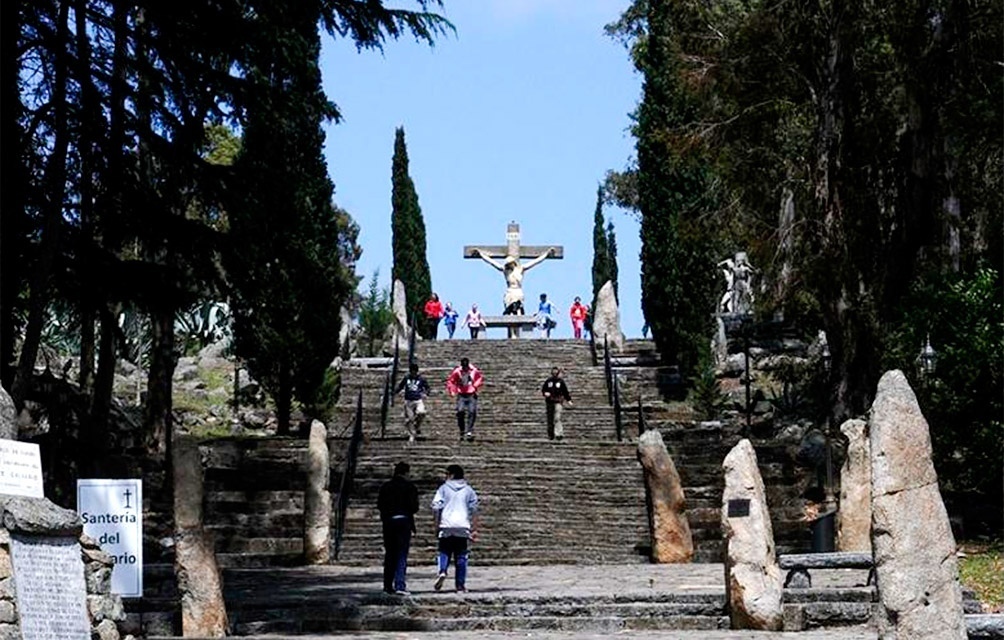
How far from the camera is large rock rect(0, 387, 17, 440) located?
43.4 feet

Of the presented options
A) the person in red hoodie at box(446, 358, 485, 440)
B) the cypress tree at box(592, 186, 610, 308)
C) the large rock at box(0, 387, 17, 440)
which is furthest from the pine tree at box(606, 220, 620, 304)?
the large rock at box(0, 387, 17, 440)

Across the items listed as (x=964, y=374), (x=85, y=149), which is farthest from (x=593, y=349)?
(x=85, y=149)

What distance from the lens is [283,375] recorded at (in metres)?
38.9

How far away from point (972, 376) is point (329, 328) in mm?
14408

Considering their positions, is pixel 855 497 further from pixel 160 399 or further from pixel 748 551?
pixel 160 399

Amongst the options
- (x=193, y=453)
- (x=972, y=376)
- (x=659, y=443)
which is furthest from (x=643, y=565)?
(x=193, y=453)

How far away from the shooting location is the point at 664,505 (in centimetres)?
2670

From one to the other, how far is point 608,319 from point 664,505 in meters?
19.1

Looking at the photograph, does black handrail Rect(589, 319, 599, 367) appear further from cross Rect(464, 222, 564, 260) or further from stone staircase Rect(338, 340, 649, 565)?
cross Rect(464, 222, 564, 260)

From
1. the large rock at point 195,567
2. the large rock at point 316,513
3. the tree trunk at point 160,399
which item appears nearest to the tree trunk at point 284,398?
the tree trunk at point 160,399

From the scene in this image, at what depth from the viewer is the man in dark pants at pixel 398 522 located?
21031 mm

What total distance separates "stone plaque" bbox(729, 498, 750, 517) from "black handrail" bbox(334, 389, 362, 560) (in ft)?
32.8

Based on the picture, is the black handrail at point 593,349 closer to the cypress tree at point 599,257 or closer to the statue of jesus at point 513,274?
the statue of jesus at point 513,274

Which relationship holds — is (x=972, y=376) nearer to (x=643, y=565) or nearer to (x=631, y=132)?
(x=643, y=565)
